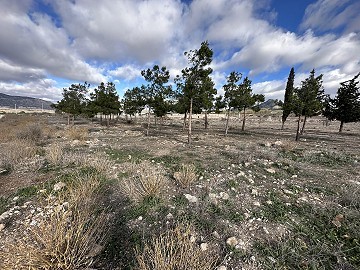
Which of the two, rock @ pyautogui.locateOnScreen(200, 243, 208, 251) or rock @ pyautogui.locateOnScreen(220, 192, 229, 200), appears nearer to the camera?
rock @ pyautogui.locateOnScreen(200, 243, 208, 251)

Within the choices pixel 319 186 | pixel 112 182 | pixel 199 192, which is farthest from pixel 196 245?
pixel 319 186

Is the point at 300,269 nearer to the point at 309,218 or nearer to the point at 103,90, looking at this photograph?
the point at 309,218

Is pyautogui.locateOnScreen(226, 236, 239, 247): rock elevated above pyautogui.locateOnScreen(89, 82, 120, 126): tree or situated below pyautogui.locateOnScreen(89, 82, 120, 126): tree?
below

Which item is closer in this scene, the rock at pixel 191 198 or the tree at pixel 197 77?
the rock at pixel 191 198

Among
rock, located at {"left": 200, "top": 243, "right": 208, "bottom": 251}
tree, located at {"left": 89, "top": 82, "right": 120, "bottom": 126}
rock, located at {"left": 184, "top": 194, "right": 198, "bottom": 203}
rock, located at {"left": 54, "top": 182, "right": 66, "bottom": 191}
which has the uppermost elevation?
tree, located at {"left": 89, "top": 82, "right": 120, "bottom": 126}

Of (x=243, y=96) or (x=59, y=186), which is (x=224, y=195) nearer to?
(x=59, y=186)

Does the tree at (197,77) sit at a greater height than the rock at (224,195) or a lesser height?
greater

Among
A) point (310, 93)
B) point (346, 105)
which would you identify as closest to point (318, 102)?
point (310, 93)

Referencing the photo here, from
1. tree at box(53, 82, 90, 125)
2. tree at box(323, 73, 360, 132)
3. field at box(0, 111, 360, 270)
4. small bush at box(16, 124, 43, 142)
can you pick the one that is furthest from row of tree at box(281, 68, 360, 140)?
tree at box(53, 82, 90, 125)

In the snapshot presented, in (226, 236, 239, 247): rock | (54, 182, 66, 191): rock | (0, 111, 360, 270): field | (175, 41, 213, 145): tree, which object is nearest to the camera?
(0, 111, 360, 270): field

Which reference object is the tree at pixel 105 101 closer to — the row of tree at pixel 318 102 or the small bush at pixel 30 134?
the small bush at pixel 30 134

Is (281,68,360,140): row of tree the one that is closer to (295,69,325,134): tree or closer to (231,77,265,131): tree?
(295,69,325,134): tree

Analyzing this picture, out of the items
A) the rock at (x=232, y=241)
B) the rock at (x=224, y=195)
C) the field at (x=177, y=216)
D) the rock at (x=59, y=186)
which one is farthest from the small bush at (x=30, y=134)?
the rock at (x=232, y=241)

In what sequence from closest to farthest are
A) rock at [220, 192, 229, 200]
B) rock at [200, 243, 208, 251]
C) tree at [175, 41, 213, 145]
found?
rock at [200, 243, 208, 251], rock at [220, 192, 229, 200], tree at [175, 41, 213, 145]
